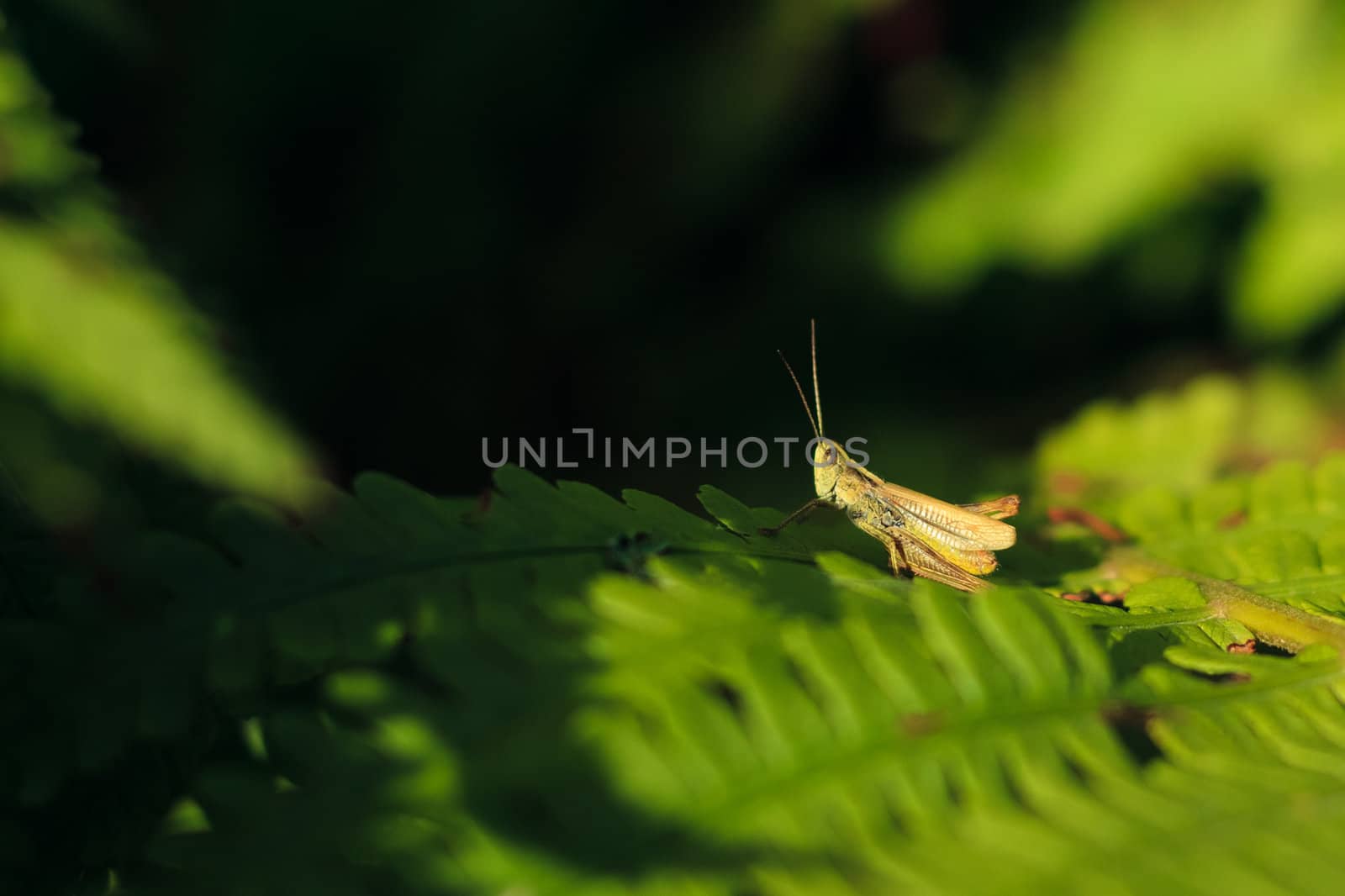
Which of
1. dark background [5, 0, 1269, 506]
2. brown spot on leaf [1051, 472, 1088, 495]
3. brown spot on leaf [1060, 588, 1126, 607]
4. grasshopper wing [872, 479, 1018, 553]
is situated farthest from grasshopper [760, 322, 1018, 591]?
dark background [5, 0, 1269, 506]

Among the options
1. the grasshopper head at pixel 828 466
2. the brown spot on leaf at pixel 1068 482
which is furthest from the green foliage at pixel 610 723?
the brown spot on leaf at pixel 1068 482

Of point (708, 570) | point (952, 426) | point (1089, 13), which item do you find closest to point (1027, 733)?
point (708, 570)

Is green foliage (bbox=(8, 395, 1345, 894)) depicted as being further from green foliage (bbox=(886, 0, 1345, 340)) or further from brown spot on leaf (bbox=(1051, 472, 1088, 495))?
green foliage (bbox=(886, 0, 1345, 340))

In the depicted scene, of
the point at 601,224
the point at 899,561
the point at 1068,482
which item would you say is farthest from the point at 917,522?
the point at 601,224

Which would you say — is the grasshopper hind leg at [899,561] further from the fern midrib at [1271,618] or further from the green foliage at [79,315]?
the green foliage at [79,315]

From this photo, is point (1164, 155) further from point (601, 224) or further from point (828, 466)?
point (601, 224)

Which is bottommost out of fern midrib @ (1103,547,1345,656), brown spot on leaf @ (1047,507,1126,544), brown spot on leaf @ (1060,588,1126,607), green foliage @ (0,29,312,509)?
fern midrib @ (1103,547,1345,656)

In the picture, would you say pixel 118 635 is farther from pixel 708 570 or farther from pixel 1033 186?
pixel 1033 186
